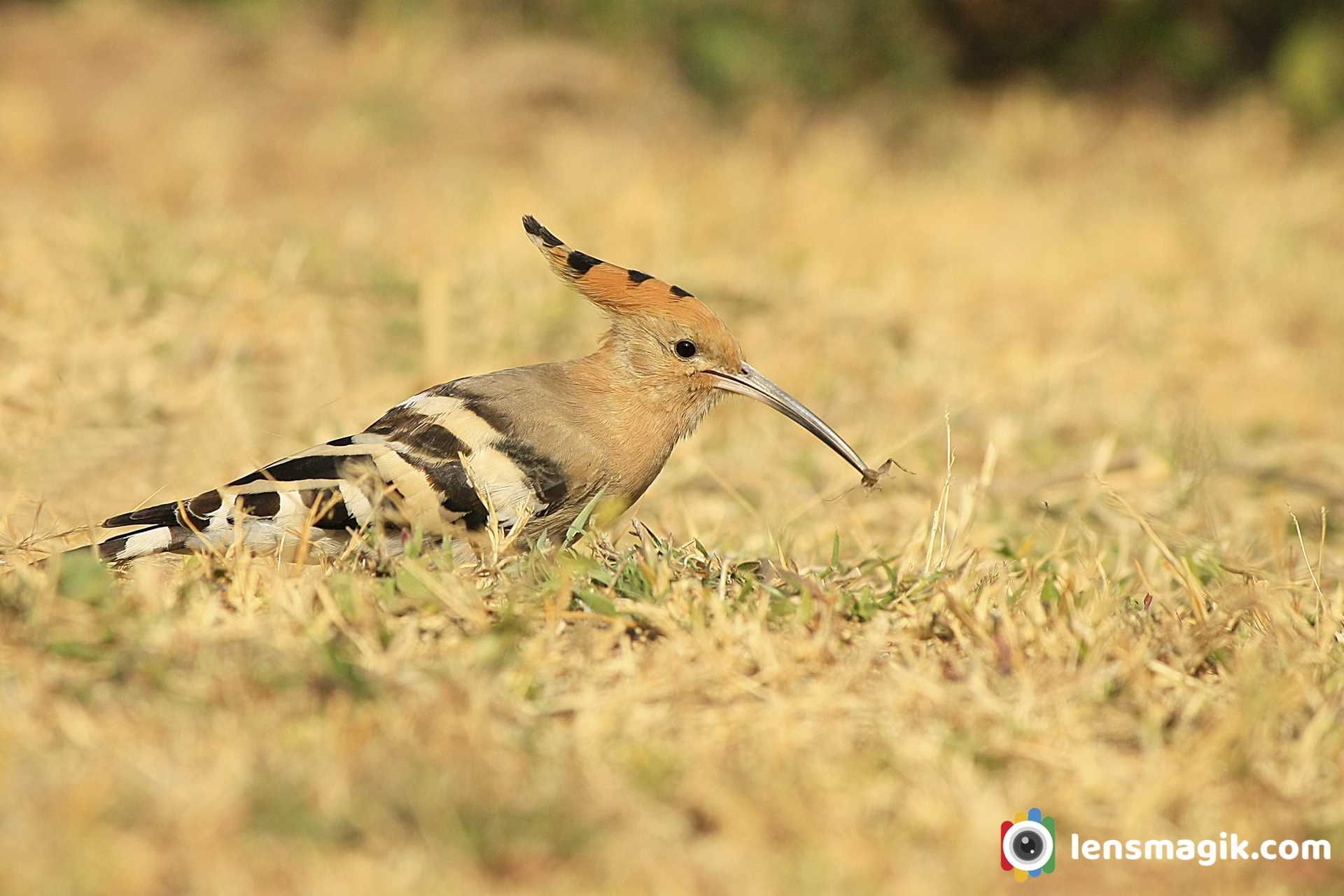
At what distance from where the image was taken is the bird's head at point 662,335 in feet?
8.62

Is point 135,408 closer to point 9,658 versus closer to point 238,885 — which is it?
point 9,658

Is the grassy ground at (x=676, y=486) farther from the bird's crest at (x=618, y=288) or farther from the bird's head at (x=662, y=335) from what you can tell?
the bird's crest at (x=618, y=288)

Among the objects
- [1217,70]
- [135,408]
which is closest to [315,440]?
[135,408]

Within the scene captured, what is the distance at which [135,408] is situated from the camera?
360 centimetres

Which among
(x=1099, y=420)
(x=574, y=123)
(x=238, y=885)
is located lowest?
(x=1099, y=420)

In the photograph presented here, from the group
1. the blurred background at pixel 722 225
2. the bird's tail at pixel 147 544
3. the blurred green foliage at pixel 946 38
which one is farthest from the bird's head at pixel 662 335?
the blurred green foliage at pixel 946 38

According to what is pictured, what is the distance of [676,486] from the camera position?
360 cm

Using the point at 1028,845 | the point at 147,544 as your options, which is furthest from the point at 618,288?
the point at 1028,845

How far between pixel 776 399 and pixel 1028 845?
1272 mm

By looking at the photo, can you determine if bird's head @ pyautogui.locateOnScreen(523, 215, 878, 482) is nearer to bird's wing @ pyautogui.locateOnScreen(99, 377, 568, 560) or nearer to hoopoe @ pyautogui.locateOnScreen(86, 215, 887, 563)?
hoopoe @ pyautogui.locateOnScreen(86, 215, 887, 563)

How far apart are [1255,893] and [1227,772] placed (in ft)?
0.68

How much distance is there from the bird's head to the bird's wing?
32cm

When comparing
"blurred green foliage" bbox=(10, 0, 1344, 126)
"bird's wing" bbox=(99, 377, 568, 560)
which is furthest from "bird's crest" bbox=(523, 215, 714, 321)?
"blurred green foliage" bbox=(10, 0, 1344, 126)

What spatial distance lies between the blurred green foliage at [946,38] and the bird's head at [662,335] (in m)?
6.06
